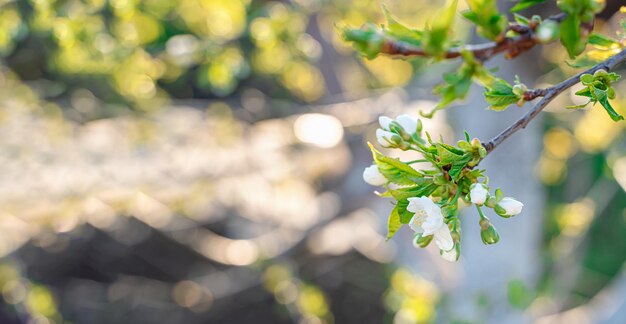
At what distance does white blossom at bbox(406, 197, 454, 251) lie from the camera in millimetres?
617

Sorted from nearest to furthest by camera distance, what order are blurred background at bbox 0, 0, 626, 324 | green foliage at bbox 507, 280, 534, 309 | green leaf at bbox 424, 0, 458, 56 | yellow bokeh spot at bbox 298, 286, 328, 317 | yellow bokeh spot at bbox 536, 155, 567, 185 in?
green leaf at bbox 424, 0, 458, 56, green foliage at bbox 507, 280, 534, 309, blurred background at bbox 0, 0, 626, 324, yellow bokeh spot at bbox 298, 286, 328, 317, yellow bokeh spot at bbox 536, 155, 567, 185

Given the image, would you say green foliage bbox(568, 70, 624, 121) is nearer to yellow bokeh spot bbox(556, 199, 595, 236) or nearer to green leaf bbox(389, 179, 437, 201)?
green leaf bbox(389, 179, 437, 201)

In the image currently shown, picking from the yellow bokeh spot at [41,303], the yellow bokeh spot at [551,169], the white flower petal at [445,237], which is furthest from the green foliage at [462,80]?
the yellow bokeh spot at [41,303]

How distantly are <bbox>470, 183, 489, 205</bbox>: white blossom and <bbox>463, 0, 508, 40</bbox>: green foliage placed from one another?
14 centimetres

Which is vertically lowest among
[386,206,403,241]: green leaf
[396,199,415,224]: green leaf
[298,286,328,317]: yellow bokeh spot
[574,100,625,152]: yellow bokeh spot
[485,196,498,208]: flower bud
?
[298,286,328,317]: yellow bokeh spot

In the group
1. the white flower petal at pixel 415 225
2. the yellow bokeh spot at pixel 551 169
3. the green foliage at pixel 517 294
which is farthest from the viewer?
the yellow bokeh spot at pixel 551 169

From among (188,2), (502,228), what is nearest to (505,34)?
(502,228)

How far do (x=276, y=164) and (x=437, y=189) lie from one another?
8.49 feet

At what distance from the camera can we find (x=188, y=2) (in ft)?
7.89

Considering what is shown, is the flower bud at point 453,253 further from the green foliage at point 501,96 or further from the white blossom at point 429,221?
the green foliage at point 501,96

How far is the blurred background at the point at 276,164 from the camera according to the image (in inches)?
84.9

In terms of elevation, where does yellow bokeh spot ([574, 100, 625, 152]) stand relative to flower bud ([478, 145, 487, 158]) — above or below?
below

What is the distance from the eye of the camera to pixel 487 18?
58 centimetres

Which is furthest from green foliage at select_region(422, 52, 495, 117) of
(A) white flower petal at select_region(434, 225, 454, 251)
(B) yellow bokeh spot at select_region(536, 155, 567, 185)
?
(B) yellow bokeh spot at select_region(536, 155, 567, 185)
